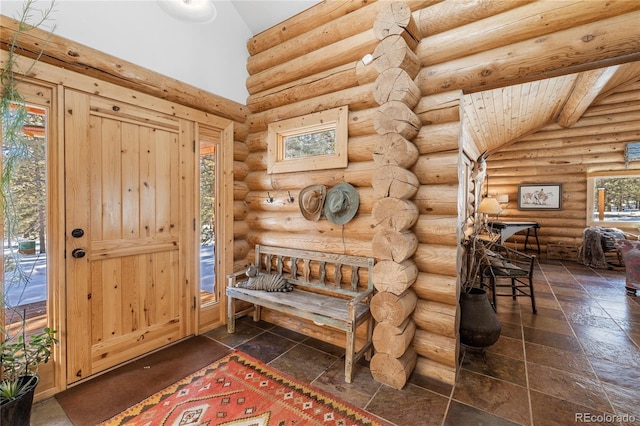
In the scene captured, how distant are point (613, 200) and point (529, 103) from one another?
4638 mm

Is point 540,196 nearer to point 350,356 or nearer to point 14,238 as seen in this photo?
point 350,356

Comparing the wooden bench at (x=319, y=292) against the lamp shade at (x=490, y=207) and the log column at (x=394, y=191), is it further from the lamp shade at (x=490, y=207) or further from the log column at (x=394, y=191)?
the lamp shade at (x=490, y=207)

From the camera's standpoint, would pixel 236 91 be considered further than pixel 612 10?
Yes

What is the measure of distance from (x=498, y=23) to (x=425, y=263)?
1925mm

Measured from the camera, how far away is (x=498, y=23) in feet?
6.55

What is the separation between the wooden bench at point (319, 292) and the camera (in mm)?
2305

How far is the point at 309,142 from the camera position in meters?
3.14

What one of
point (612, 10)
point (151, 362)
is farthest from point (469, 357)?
point (151, 362)

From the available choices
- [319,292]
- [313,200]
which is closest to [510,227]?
[319,292]

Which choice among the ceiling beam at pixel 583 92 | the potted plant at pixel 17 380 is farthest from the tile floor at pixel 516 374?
the ceiling beam at pixel 583 92

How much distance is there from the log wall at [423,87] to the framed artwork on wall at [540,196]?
679 cm

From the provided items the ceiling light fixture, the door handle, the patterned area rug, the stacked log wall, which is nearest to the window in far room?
the stacked log wall

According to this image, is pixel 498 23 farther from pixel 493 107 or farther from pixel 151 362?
pixel 151 362

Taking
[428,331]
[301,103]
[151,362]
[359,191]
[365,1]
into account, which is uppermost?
[365,1]
